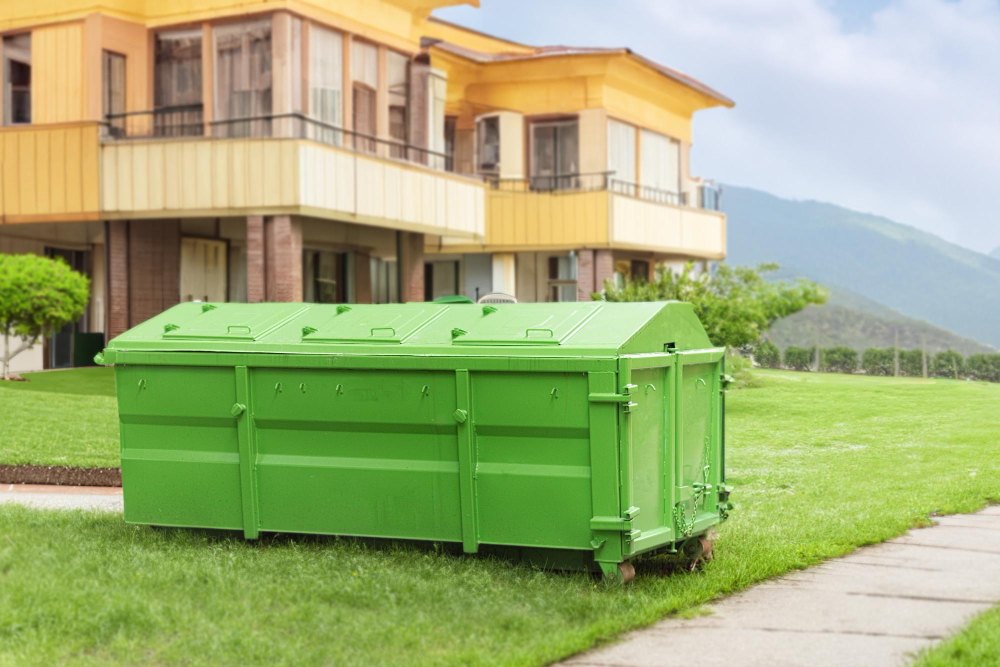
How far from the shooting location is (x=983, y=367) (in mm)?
31750

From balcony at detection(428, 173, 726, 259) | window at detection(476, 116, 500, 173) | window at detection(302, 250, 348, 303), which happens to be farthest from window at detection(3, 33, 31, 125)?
window at detection(476, 116, 500, 173)

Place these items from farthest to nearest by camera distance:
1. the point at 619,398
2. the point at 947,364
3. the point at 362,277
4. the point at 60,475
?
the point at 947,364, the point at 362,277, the point at 60,475, the point at 619,398

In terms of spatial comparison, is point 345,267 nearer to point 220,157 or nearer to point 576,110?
point 220,157

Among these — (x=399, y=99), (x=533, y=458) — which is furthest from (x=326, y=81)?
(x=533, y=458)

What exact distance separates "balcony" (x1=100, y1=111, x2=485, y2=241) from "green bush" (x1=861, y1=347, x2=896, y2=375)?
1664cm

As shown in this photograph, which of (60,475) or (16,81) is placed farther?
(16,81)

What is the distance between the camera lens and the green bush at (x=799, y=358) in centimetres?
3594

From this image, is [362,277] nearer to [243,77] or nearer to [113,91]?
[243,77]

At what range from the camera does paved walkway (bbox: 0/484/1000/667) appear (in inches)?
239

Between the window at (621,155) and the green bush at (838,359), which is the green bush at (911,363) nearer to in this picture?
the green bush at (838,359)

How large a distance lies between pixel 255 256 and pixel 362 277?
5.33m

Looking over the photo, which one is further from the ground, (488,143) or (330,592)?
(488,143)

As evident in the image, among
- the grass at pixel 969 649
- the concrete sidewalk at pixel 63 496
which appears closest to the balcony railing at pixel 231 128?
the concrete sidewalk at pixel 63 496

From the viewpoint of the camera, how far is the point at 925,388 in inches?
1027
